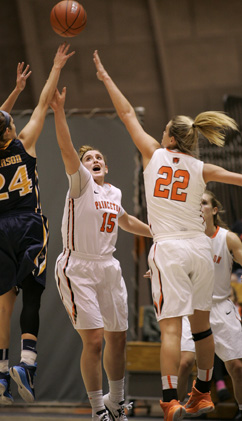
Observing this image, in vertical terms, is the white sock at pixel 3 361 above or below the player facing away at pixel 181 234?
below

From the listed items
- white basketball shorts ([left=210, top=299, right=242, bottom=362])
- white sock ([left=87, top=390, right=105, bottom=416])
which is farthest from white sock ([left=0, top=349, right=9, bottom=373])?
white basketball shorts ([left=210, top=299, right=242, bottom=362])

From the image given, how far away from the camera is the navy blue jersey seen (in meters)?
4.01

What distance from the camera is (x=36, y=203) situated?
162 inches

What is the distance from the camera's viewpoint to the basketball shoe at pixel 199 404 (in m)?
4.10

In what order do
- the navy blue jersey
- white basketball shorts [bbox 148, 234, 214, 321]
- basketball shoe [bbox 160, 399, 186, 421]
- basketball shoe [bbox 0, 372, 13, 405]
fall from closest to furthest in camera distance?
basketball shoe [bbox 160, 399, 186, 421], basketball shoe [bbox 0, 372, 13, 405], white basketball shorts [bbox 148, 234, 214, 321], the navy blue jersey

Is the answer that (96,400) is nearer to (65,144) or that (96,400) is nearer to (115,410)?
(115,410)

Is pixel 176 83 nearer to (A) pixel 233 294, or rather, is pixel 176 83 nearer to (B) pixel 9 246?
(A) pixel 233 294

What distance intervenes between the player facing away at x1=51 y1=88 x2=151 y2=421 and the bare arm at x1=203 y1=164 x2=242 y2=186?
0.82 m

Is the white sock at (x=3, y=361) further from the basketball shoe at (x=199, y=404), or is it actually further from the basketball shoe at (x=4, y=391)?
the basketball shoe at (x=199, y=404)

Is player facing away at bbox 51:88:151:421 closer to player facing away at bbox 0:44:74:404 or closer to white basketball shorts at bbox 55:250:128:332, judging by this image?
white basketball shorts at bbox 55:250:128:332

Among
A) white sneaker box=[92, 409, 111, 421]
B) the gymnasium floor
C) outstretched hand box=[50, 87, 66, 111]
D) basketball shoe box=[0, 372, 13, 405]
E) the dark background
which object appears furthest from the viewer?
the dark background

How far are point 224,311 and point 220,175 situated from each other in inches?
63.5

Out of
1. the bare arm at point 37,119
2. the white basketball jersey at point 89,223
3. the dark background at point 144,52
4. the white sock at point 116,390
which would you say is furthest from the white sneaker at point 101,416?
the dark background at point 144,52

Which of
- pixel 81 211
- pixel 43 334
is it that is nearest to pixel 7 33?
pixel 43 334
